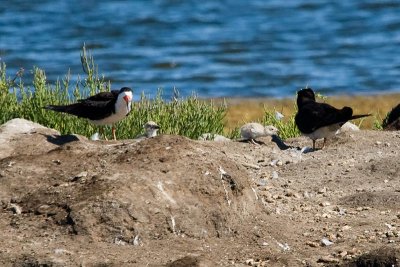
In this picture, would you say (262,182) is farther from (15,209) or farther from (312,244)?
(15,209)

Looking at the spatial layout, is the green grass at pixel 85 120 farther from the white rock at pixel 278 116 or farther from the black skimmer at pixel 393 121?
the black skimmer at pixel 393 121

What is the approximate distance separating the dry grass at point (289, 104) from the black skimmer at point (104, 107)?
8.15 meters

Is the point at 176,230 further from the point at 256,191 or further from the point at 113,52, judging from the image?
the point at 113,52

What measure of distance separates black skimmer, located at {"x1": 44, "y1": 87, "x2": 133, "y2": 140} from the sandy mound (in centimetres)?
106

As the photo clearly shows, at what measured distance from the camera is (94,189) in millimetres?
8430

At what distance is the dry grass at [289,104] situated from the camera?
19766 millimetres

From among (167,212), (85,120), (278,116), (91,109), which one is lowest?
(167,212)

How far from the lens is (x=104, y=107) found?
10.7 meters

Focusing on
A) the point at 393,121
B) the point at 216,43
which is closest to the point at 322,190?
the point at 393,121

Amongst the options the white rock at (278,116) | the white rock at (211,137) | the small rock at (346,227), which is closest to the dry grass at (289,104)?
the white rock at (278,116)

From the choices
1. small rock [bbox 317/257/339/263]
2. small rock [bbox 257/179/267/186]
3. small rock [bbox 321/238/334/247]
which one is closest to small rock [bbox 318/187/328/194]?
small rock [bbox 257/179/267/186]

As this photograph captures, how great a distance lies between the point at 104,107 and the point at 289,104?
1043cm

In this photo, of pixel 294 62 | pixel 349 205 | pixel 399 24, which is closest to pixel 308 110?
pixel 349 205

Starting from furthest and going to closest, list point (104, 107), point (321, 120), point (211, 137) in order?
point (211, 137) < point (321, 120) < point (104, 107)
